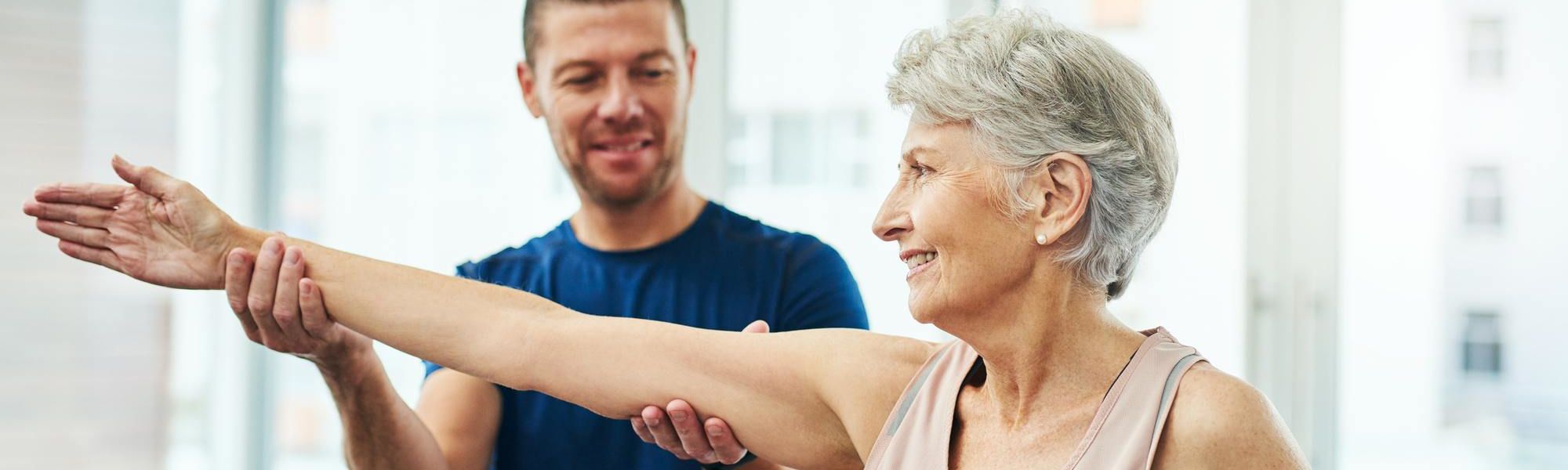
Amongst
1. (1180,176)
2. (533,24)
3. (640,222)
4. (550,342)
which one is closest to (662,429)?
(550,342)

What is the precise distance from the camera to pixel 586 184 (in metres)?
1.90

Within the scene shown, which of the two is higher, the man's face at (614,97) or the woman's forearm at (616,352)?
the man's face at (614,97)

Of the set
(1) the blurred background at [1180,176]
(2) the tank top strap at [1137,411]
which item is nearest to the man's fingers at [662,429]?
(2) the tank top strap at [1137,411]

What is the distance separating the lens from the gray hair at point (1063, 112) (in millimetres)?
1263

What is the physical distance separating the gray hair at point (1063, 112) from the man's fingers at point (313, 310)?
32.4 inches

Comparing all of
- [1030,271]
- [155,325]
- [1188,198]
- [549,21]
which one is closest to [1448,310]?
[1188,198]

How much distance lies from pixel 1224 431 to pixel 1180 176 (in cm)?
195

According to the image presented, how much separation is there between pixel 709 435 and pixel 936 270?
0.41m

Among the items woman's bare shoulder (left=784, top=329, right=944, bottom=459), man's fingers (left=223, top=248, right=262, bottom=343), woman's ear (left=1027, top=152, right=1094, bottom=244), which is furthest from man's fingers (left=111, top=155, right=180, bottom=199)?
woman's ear (left=1027, top=152, right=1094, bottom=244)

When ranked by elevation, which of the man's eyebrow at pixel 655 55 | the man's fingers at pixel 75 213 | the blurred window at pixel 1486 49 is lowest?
the man's fingers at pixel 75 213

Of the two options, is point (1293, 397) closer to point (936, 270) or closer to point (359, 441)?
point (936, 270)

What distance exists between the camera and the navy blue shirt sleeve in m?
1.84

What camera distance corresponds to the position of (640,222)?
192cm

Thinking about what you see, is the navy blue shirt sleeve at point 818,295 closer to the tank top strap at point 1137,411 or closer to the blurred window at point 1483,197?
the tank top strap at point 1137,411
